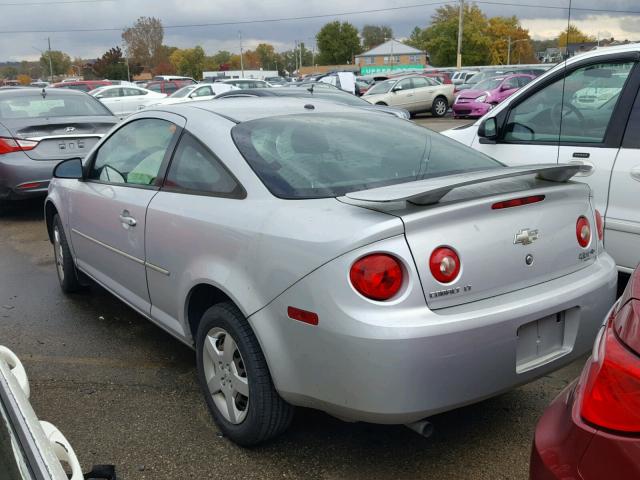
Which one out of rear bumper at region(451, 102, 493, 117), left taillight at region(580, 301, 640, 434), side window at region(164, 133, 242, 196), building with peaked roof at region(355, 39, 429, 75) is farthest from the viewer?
building with peaked roof at region(355, 39, 429, 75)

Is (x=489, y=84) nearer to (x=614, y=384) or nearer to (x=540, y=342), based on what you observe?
(x=540, y=342)

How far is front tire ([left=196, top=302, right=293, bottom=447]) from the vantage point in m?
2.62

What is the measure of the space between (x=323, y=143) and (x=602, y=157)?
1945mm

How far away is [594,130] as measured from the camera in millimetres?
4137

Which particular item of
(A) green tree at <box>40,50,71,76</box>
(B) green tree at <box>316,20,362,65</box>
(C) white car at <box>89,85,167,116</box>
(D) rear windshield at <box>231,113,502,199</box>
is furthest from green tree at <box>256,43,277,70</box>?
(D) rear windshield at <box>231,113,502,199</box>

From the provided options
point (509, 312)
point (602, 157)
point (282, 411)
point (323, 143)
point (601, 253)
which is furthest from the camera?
point (602, 157)

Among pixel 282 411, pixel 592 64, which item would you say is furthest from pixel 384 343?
pixel 592 64

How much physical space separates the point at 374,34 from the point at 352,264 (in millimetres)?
144418

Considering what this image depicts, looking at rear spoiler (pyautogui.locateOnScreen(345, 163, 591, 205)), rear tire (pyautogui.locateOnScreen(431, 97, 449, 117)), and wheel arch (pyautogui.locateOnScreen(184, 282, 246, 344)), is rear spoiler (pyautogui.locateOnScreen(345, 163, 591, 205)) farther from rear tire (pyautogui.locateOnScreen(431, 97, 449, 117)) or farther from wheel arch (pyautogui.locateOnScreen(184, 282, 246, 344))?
rear tire (pyautogui.locateOnScreen(431, 97, 449, 117))

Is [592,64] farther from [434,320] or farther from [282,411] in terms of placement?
[282,411]

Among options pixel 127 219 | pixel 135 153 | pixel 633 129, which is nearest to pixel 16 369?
pixel 127 219

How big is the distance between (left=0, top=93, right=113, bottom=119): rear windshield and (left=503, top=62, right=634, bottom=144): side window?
580 centimetres

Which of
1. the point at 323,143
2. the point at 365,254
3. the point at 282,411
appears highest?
the point at 323,143

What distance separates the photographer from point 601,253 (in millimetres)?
2902
